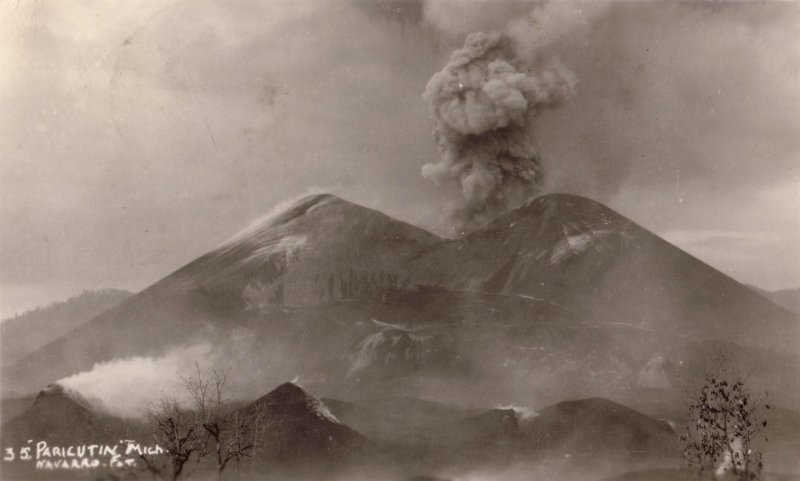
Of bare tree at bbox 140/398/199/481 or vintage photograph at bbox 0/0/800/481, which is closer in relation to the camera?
bare tree at bbox 140/398/199/481

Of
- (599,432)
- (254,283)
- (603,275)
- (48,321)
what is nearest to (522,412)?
(599,432)

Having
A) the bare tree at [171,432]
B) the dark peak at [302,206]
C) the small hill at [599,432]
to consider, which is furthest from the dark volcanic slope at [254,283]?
Result: the small hill at [599,432]

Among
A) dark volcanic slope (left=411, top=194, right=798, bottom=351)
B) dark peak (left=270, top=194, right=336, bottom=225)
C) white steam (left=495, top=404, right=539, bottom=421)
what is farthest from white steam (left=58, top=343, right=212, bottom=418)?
white steam (left=495, top=404, right=539, bottom=421)

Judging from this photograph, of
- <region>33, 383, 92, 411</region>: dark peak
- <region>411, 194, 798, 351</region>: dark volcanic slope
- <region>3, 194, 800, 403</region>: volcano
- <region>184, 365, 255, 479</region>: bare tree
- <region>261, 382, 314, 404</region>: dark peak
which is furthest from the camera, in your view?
<region>411, 194, 798, 351</region>: dark volcanic slope

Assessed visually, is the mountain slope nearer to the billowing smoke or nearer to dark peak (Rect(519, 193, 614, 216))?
dark peak (Rect(519, 193, 614, 216))

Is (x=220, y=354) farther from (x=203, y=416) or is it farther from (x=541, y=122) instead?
(x=541, y=122)

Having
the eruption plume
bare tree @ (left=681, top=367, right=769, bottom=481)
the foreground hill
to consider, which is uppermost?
the eruption plume
